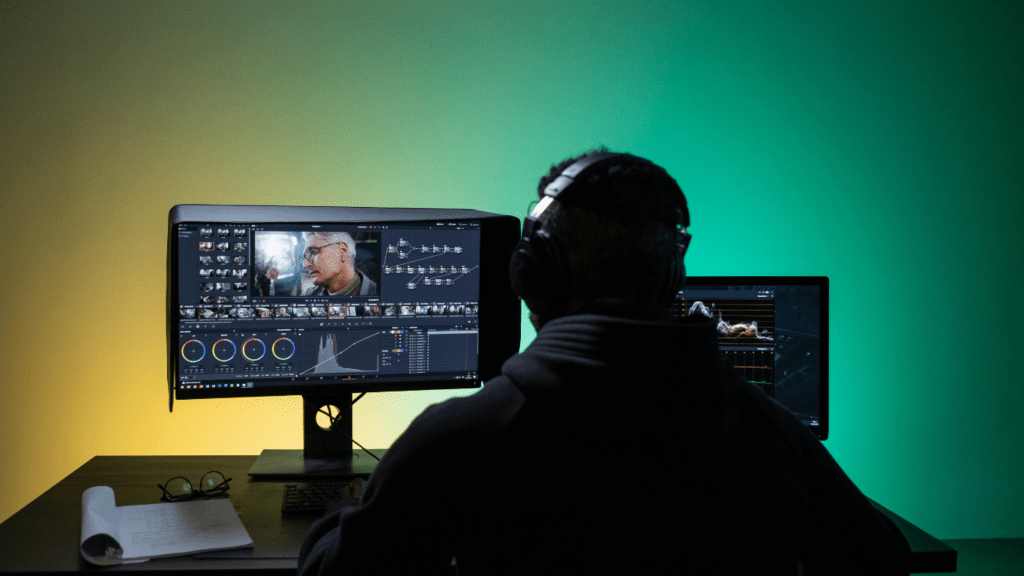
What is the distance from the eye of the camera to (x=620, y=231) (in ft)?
2.59

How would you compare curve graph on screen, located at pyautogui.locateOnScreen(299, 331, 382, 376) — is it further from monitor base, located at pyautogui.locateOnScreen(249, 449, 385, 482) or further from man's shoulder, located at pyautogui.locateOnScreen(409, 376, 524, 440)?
man's shoulder, located at pyautogui.locateOnScreen(409, 376, 524, 440)

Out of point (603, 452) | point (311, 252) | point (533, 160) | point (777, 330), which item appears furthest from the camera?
point (533, 160)

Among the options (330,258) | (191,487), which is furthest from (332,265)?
(191,487)

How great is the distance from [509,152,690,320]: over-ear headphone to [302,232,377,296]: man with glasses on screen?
771 millimetres

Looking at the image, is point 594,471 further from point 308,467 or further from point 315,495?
point 308,467

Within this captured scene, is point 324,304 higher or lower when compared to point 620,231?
lower

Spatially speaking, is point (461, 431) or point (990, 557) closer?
point (461, 431)

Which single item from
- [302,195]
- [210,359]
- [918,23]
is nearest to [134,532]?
[210,359]

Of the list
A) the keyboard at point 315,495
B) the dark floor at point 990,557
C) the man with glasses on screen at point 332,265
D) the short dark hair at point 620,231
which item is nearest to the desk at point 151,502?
the keyboard at point 315,495

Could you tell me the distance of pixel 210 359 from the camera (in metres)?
1.53

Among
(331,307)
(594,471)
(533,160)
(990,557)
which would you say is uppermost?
(533,160)

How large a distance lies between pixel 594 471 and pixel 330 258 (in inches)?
38.8

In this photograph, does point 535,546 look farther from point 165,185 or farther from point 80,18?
point 80,18

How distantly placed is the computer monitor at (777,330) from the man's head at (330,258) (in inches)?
30.0
